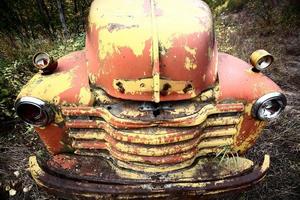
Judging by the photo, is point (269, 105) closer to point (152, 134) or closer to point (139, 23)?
point (152, 134)

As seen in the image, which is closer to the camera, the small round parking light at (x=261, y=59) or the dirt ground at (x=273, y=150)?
the small round parking light at (x=261, y=59)

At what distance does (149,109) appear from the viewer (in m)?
2.85

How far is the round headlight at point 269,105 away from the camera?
121 inches

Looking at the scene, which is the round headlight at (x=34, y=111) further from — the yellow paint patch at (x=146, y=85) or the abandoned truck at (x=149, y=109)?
the yellow paint patch at (x=146, y=85)

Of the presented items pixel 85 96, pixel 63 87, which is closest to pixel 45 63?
pixel 63 87

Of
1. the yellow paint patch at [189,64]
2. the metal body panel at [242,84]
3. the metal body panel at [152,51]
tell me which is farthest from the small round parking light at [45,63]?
the metal body panel at [242,84]

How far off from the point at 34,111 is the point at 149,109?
0.94 metres

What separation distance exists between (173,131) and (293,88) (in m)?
3.31

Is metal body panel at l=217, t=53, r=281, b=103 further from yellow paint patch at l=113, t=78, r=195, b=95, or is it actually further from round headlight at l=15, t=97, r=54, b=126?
round headlight at l=15, t=97, r=54, b=126

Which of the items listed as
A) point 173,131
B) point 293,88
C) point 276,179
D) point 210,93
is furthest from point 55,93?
point 293,88

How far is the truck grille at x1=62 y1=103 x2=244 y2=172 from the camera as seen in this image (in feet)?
9.09

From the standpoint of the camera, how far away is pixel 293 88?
5516 millimetres

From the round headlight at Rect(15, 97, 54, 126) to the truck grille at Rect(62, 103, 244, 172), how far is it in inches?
6.1

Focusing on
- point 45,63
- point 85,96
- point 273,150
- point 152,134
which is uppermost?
point 45,63
